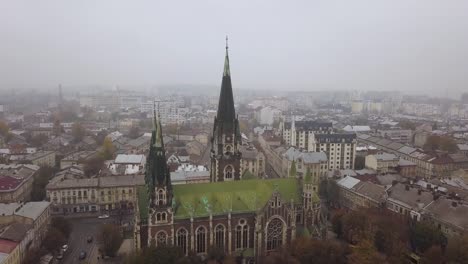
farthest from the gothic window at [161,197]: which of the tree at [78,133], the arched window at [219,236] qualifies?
the tree at [78,133]

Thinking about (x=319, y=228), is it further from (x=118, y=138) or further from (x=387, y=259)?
(x=118, y=138)

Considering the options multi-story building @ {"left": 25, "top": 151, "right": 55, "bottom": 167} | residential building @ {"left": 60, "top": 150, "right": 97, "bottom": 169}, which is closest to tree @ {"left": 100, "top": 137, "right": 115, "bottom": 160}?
residential building @ {"left": 60, "top": 150, "right": 97, "bottom": 169}

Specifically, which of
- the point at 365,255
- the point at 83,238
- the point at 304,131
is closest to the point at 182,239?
the point at 365,255

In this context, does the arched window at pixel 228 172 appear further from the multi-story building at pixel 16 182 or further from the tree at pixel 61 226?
the multi-story building at pixel 16 182

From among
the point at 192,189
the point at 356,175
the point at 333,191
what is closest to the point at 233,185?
the point at 192,189

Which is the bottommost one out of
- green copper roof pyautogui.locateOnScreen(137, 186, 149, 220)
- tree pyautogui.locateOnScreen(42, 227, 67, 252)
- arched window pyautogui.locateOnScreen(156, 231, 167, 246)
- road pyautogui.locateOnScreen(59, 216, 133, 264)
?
road pyautogui.locateOnScreen(59, 216, 133, 264)

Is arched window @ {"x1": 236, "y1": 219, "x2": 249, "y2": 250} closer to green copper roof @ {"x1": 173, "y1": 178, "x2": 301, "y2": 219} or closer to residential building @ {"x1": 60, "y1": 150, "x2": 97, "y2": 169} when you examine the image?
green copper roof @ {"x1": 173, "y1": 178, "x2": 301, "y2": 219}
